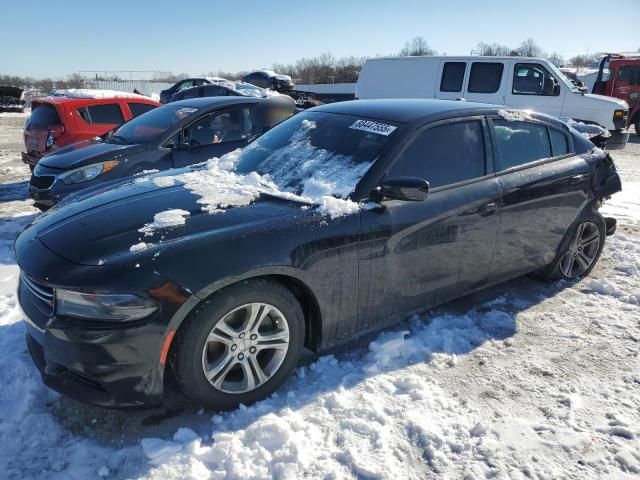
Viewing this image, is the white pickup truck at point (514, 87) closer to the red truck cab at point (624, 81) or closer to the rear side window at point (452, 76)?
the rear side window at point (452, 76)

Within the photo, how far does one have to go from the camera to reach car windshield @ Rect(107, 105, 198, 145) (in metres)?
6.05

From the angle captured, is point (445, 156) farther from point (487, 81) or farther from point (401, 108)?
point (487, 81)

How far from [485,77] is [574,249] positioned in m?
7.23

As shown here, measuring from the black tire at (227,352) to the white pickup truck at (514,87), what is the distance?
926 centimetres

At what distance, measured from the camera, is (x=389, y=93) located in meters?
12.2

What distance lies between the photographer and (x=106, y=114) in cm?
817

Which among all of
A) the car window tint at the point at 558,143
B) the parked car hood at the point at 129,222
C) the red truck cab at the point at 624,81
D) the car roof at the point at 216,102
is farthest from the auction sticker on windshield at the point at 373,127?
the red truck cab at the point at 624,81

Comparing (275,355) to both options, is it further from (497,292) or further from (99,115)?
(99,115)

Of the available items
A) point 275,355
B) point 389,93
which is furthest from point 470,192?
point 389,93

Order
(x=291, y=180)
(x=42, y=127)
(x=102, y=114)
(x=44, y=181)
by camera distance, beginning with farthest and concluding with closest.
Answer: (x=102, y=114) → (x=42, y=127) → (x=44, y=181) → (x=291, y=180)

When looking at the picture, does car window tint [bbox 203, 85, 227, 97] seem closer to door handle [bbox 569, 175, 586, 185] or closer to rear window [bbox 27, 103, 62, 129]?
rear window [bbox 27, 103, 62, 129]

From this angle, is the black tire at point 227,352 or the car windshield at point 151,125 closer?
the black tire at point 227,352

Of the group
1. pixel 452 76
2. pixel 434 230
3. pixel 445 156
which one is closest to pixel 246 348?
pixel 434 230

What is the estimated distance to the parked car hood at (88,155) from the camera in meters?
5.75
